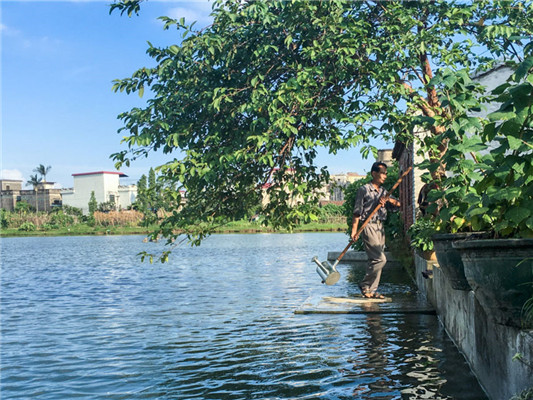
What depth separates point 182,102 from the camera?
10117 millimetres

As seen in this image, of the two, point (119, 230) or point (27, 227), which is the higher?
point (27, 227)

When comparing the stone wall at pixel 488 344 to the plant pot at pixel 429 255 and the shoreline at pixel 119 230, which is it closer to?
the plant pot at pixel 429 255

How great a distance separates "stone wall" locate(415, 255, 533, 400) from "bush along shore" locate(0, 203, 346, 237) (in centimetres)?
8161

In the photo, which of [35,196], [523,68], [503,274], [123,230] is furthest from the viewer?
[35,196]

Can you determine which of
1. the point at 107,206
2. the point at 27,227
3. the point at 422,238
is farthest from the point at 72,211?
the point at 422,238

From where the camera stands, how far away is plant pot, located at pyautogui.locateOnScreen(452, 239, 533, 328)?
13.0 ft

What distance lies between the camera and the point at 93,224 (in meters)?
115

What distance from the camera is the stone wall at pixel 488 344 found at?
3930 millimetres

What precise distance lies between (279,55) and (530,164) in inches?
268

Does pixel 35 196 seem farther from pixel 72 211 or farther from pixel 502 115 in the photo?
pixel 502 115

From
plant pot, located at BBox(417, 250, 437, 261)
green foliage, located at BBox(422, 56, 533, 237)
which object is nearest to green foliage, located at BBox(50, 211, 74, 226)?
plant pot, located at BBox(417, 250, 437, 261)

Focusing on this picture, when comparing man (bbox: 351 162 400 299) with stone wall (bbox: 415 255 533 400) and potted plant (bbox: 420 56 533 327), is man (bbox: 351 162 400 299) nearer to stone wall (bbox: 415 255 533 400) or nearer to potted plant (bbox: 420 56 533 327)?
stone wall (bbox: 415 255 533 400)

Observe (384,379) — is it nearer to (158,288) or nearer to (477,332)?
(477,332)

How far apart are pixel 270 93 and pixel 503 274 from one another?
6.10 meters
